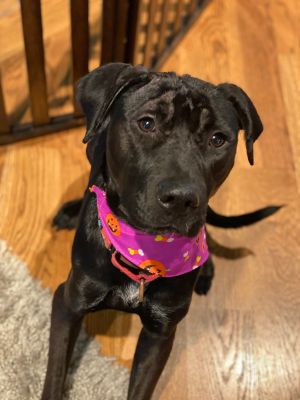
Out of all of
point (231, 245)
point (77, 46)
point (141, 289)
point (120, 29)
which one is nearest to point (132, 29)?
point (120, 29)

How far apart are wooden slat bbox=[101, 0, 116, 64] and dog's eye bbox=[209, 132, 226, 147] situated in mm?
1192

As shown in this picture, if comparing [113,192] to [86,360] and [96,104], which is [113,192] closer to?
[96,104]

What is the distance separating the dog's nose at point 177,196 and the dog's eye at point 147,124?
174 mm

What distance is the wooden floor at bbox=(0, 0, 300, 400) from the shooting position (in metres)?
1.95

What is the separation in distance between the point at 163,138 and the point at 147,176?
0.11 metres

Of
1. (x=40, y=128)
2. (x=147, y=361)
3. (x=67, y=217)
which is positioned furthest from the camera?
(x=40, y=128)

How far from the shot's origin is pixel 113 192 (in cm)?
150

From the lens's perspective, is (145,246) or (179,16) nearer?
(145,246)

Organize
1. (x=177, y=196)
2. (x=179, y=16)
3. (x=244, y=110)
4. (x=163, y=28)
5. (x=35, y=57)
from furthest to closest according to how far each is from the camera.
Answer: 1. (x=179, y=16)
2. (x=163, y=28)
3. (x=35, y=57)
4. (x=244, y=110)
5. (x=177, y=196)

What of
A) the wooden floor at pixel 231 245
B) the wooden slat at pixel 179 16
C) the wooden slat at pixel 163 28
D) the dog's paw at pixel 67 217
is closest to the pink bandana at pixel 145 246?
the wooden floor at pixel 231 245

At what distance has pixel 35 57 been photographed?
7.70 ft

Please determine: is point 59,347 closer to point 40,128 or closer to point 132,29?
point 40,128

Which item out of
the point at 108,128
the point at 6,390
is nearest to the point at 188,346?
the point at 6,390

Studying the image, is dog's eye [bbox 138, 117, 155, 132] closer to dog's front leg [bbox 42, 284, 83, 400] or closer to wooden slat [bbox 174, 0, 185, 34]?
dog's front leg [bbox 42, 284, 83, 400]
